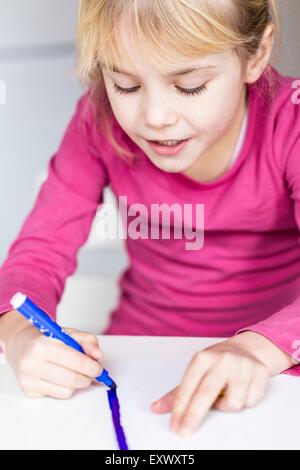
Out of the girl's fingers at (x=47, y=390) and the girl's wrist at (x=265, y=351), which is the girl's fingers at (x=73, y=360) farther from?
the girl's wrist at (x=265, y=351)

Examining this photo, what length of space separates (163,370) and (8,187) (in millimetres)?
859

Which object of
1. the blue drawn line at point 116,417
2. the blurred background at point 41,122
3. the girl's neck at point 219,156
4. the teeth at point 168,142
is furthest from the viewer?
the blurred background at point 41,122

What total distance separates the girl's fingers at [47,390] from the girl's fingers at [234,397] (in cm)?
13

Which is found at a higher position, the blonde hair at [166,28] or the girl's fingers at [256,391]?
the blonde hair at [166,28]

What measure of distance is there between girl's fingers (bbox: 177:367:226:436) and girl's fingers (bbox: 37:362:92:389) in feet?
0.36

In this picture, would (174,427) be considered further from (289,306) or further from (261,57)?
(261,57)

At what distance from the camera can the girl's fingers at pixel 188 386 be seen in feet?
1.97

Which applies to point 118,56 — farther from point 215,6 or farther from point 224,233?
point 224,233

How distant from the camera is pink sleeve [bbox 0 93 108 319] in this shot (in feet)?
2.94

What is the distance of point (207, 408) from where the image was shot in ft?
2.00
